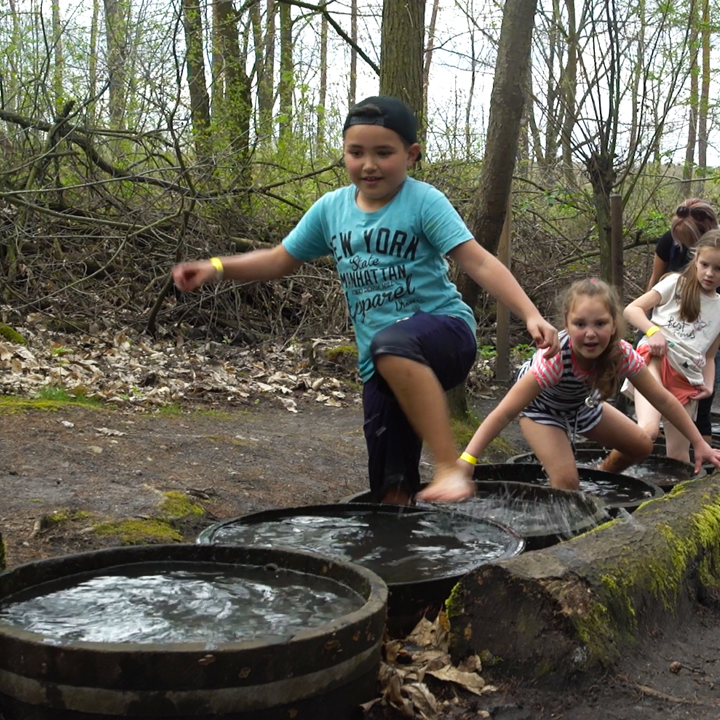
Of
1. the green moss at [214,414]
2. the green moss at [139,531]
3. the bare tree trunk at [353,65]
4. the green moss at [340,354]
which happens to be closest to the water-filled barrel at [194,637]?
the green moss at [139,531]

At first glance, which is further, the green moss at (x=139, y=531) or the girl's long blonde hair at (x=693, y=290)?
the girl's long blonde hair at (x=693, y=290)

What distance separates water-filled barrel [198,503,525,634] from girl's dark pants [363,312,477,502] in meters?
0.16

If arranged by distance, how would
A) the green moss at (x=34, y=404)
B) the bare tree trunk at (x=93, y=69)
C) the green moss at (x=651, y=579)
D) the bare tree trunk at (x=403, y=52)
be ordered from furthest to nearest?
1. the bare tree trunk at (x=93, y=69)
2. the bare tree trunk at (x=403, y=52)
3. the green moss at (x=34, y=404)
4. the green moss at (x=651, y=579)

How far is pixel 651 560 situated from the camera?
9.91 ft

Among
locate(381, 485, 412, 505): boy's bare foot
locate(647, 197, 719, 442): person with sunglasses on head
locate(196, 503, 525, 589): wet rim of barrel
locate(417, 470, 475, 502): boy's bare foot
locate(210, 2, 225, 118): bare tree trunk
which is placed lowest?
locate(196, 503, 525, 589): wet rim of barrel

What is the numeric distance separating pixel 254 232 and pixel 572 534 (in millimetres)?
7405

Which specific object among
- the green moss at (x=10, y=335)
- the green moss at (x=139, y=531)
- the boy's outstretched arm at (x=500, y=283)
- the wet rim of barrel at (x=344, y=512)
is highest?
the boy's outstretched arm at (x=500, y=283)

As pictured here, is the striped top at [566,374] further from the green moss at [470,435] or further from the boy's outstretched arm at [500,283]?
the green moss at [470,435]

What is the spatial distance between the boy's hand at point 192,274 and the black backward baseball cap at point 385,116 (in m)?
0.79

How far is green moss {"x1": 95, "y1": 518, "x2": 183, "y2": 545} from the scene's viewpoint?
381cm

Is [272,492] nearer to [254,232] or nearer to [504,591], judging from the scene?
[504,591]

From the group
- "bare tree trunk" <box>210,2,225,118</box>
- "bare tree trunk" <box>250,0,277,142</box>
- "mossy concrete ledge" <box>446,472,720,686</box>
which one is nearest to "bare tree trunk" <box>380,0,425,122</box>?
"bare tree trunk" <box>210,2,225,118</box>

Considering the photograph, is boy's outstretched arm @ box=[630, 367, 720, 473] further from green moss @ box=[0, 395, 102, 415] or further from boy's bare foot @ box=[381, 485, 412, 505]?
green moss @ box=[0, 395, 102, 415]

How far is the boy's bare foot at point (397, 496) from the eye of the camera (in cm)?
406
